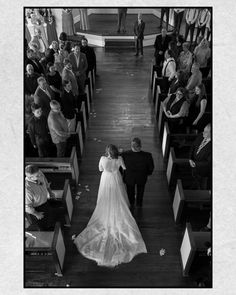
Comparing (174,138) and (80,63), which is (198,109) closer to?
(174,138)

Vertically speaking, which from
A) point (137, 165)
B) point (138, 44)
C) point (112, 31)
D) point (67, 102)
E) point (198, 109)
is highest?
point (112, 31)

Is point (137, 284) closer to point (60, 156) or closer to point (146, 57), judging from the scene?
point (60, 156)

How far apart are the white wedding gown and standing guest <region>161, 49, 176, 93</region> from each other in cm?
396

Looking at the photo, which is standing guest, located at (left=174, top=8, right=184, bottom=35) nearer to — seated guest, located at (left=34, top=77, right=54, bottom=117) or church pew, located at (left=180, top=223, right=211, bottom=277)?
seated guest, located at (left=34, top=77, right=54, bottom=117)

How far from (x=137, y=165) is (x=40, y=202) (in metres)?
1.32

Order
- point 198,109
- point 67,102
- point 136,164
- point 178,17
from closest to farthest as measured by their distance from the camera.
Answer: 1. point 136,164
2. point 67,102
3. point 198,109
4. point 178,17

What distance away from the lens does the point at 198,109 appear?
6.24 m

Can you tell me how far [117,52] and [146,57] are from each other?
49.1 inches

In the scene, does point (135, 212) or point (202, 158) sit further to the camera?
point (135, 212)

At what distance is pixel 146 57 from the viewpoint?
1222 cm

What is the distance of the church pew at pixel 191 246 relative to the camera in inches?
152

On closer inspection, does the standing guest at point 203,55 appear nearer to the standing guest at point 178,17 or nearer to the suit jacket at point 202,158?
the suit jacket at point 202,158

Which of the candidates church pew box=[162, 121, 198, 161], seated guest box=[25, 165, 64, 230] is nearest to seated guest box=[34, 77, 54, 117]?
seated guest box=[25, 165, 64, 230]

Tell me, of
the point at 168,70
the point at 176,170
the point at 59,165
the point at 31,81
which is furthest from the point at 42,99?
the point at 168,70
